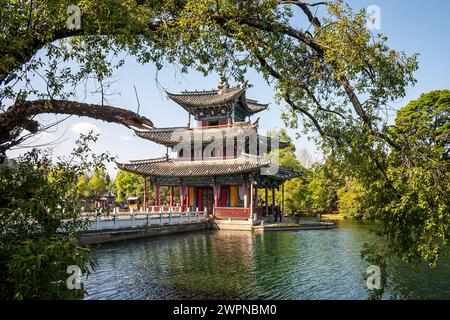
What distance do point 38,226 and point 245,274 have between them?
7.13 metres

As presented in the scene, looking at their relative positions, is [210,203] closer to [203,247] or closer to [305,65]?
[203,247]

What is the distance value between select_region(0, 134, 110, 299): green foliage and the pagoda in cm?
2041

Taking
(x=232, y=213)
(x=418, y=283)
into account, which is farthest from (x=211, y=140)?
(x=418, y=283)

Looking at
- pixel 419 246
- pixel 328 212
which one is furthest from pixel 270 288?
pixel 328 212

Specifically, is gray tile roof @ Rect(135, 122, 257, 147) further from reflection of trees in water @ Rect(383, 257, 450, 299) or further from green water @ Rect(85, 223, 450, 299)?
reflection of trees in water @ Rect(383, 257, 450, 299)

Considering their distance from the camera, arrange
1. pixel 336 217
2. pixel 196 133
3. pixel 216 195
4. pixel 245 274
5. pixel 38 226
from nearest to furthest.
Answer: pixel 38 226, pixel 245 274, pixel 216 195, pixel 196 133, pixel 336 217

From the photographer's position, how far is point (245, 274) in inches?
408

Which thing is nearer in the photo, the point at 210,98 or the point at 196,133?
the point at 196,133

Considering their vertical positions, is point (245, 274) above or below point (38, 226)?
below

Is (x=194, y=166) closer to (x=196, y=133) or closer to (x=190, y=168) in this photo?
(x=190, y=168)

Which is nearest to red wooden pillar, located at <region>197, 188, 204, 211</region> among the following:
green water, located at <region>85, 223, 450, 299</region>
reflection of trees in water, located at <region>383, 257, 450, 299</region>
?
green water, located at <region>85, 223, 450, 299</region>

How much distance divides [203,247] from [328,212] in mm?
28067

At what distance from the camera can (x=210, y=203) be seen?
2816 centimetres

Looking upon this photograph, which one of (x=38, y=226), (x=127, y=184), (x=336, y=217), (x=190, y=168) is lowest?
(x=336, y=217)
